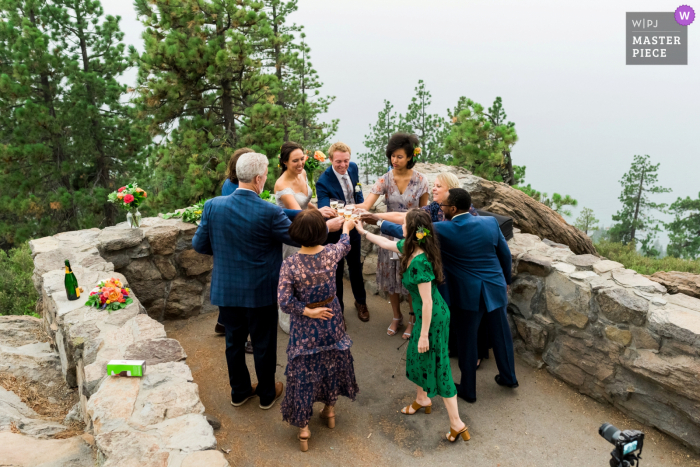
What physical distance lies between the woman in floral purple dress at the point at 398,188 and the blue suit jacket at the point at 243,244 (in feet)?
4.59

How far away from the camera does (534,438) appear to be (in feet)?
11.3

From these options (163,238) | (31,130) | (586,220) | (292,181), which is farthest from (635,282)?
(586,220)

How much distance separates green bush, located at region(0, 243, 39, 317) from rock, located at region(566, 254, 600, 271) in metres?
9.97

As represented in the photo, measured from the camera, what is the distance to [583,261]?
4059 millimetres

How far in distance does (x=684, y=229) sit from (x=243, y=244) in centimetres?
3011

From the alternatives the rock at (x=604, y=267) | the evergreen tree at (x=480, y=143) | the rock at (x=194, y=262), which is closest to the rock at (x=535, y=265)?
the rock at (x=604, y=267)

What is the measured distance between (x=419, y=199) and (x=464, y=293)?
4.10 feet

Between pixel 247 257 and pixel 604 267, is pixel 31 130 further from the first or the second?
pixel 604 267

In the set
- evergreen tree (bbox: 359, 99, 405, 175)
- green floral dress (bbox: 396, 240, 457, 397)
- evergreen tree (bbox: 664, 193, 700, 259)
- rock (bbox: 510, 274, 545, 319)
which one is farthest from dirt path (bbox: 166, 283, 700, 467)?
evergreen tree (bbox: 664, 193, 700, 259)

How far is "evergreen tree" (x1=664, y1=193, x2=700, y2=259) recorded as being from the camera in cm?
2522

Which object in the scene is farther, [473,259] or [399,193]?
[399,193]

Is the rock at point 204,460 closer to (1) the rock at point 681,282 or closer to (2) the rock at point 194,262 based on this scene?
(2) the rock at point 194,262

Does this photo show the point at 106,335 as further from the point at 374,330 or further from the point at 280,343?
the point at 374,330

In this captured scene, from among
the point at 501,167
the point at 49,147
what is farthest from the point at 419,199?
the point at 49,147
